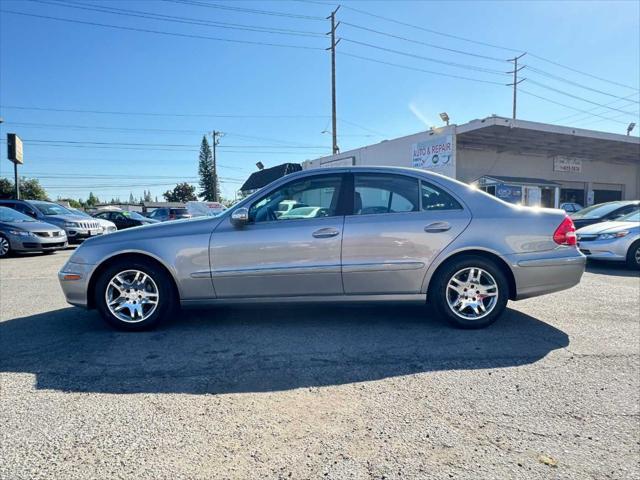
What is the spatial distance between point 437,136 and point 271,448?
58.6 ft

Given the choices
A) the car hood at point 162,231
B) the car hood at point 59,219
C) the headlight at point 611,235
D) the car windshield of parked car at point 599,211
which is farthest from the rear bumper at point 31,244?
the car windshield of parked car at point 599,211

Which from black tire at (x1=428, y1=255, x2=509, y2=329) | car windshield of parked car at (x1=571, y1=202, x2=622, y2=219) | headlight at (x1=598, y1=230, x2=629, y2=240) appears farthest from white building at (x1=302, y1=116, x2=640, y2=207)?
black tire at (x1=428, y1=255, x2=509, y2=329)

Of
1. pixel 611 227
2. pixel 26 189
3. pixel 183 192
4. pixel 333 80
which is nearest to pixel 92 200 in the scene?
pixel 183 192

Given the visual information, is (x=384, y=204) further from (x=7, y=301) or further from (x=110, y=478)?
(x=7, y=301)

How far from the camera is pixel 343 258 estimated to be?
3852mm

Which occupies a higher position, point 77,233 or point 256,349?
point 77,233

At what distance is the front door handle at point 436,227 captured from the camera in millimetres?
3879

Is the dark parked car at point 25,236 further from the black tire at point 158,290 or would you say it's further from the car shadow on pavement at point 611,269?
the car shadow on pavement at point 611,269

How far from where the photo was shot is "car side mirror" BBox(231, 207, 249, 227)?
384 centimetres

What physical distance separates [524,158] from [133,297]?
23.3 m

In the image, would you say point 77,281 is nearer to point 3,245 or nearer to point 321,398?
point 321,398

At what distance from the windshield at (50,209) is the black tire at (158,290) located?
38.7ft

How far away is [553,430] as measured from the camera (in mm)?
2279

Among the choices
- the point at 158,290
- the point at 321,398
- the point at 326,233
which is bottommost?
the point at 321,398
